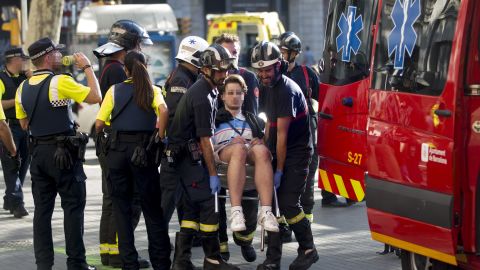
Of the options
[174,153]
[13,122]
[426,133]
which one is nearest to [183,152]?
[174,153]

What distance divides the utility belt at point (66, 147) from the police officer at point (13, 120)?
12.9 feet

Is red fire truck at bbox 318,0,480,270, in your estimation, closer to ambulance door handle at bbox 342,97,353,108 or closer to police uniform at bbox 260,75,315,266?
police uniform at bbox 260,75,315,266

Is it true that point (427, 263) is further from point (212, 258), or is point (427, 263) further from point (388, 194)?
point (212, 258)

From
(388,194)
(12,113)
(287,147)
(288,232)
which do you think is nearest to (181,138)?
(287,147)

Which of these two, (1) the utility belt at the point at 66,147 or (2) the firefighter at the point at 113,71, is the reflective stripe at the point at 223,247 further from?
(1) the utility belt at the point at 66,147

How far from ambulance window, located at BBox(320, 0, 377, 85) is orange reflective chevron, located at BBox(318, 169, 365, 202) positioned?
2.76 feet

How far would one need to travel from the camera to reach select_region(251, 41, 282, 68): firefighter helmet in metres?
9.00

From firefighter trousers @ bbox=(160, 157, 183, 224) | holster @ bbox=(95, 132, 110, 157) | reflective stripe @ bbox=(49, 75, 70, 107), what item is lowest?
firefighter trousers @ bbox=(160, 157, 183, 224)

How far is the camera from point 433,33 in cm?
750

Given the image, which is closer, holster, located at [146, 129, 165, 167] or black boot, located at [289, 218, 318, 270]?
holster, located at [146, 129, 165, 167]

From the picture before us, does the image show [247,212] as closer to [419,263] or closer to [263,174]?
[263,174]

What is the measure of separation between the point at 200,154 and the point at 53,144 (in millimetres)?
1141

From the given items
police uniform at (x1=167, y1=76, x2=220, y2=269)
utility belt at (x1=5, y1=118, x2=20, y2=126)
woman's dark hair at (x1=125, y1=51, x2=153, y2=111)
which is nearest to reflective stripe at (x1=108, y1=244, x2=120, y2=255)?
police uniform at (x1=167, y1=76, x2=220, y2=269)

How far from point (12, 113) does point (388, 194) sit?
620 centimetres
